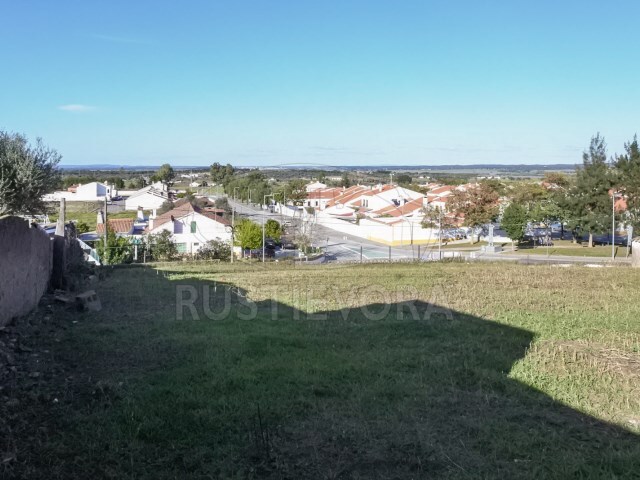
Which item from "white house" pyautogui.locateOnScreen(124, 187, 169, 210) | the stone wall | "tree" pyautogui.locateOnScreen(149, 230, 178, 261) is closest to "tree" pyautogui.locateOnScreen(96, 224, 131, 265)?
"tree" pyautogui.locateOnScreen(149, 230, 178, 261)

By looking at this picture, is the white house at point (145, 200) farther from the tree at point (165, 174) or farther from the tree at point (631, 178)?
the tree at point (631, 178)

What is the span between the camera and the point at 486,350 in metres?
6.54

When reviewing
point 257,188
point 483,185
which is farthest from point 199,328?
point 257,188

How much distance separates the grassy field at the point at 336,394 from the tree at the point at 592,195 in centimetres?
2521

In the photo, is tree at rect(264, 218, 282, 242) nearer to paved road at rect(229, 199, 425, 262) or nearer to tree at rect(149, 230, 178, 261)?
paved road at rect(229, 199, 425, 262)

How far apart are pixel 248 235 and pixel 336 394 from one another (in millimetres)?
25633

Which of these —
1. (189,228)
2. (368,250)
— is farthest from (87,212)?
(368,250)

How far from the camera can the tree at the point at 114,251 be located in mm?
23448

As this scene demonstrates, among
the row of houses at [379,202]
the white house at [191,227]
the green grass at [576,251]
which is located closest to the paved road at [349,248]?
the white house at [191,227]

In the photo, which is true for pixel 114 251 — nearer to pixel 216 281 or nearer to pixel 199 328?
pixel 216 281

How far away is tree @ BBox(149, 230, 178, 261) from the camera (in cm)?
2673

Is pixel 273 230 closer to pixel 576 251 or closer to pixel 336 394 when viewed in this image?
pixel 576 251

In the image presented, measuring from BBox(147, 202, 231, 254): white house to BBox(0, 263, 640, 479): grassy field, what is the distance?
24.2 meters

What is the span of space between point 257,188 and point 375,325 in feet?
183
